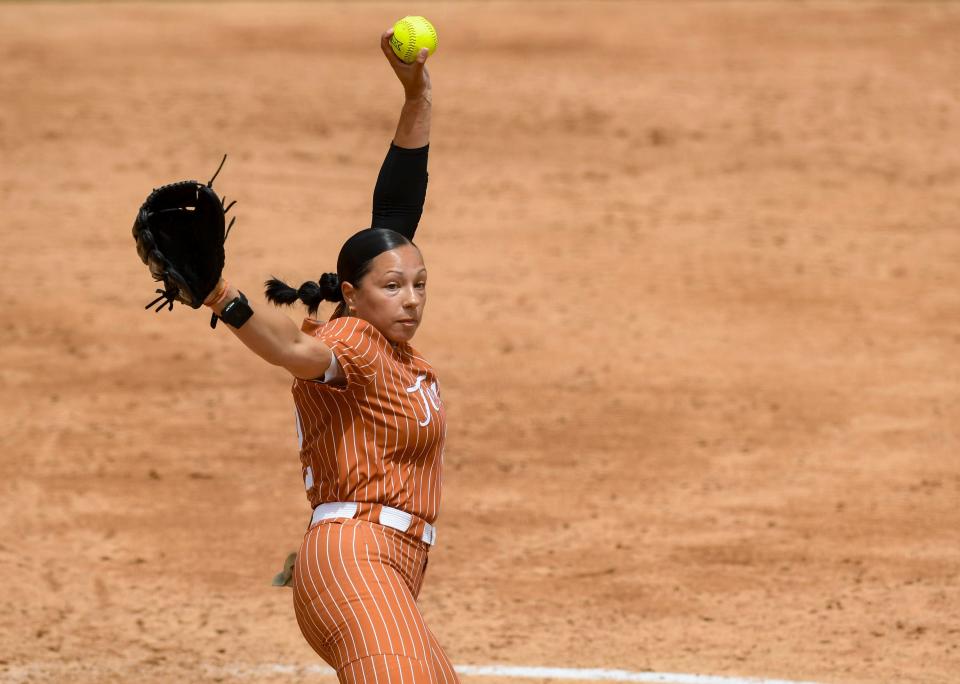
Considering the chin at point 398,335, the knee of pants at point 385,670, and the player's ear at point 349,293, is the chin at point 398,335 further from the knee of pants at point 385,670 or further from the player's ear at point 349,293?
the knee of pants at point 385,670

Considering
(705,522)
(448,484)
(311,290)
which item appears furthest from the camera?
(448,484)

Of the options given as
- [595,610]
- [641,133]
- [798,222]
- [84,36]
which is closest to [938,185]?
[798,222]

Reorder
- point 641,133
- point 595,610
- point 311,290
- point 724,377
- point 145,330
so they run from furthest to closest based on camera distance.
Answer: point 641,133 < point 145,330 < point 724,377 < point 595,610 < point 311,290

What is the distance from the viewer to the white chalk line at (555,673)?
5801 mm

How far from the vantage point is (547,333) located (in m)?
10.4

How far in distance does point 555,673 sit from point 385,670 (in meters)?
2.36

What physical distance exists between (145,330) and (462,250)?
9.00 feet

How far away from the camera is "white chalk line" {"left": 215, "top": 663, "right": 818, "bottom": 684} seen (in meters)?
5.80

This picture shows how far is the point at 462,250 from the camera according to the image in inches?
465

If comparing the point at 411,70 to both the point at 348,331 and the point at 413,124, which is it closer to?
the point at 413,124

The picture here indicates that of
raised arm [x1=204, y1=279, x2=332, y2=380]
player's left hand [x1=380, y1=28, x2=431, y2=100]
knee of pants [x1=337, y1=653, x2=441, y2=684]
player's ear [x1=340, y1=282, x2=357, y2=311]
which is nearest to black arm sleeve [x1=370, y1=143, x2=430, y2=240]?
player's left hand [x1=380, y1=28, x2=431, y2=100]

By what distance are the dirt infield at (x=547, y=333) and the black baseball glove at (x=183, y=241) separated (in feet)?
8.95

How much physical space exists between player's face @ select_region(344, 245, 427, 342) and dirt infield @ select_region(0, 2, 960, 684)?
7.56 feet

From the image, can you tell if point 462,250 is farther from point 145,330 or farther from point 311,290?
point 311,290
